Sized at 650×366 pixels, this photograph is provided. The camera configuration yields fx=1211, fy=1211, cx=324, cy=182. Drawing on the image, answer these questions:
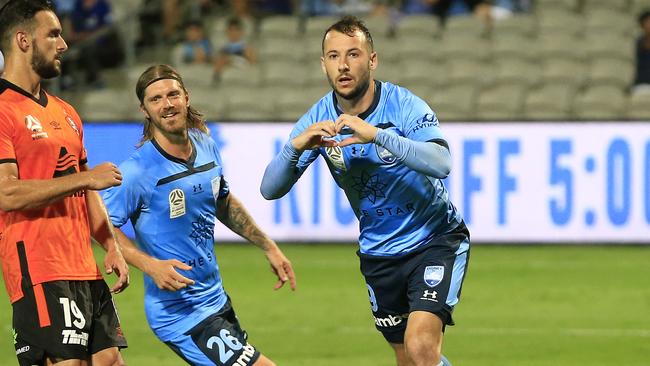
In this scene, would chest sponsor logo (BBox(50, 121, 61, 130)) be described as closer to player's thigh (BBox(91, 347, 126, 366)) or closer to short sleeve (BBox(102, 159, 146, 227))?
short sleeve (BBox(102, 159, 146, 227))

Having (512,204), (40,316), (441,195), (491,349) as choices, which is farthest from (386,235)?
(512,204)

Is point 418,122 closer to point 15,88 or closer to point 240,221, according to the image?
point 240,221

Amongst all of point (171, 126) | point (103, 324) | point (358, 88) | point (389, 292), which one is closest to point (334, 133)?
point (358, 88)

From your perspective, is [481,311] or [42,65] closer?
[42,65]

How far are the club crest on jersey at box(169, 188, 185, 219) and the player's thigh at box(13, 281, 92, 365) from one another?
0.77 metres

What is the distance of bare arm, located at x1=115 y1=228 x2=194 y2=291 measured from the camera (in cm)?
560

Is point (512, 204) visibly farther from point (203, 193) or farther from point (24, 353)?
point (24, 353)

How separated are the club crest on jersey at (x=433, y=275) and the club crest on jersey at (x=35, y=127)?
2044 mm

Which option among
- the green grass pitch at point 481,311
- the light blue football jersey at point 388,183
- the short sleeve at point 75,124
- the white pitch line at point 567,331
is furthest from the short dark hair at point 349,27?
the white pitch line at point 567,331

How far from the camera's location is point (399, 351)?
645 centimetres

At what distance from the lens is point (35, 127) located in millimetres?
5219

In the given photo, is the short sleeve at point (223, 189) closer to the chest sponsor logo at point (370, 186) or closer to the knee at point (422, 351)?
the chest sponsor logo at point (370, 186)

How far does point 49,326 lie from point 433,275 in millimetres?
1968

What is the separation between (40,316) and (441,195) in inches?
86.1
